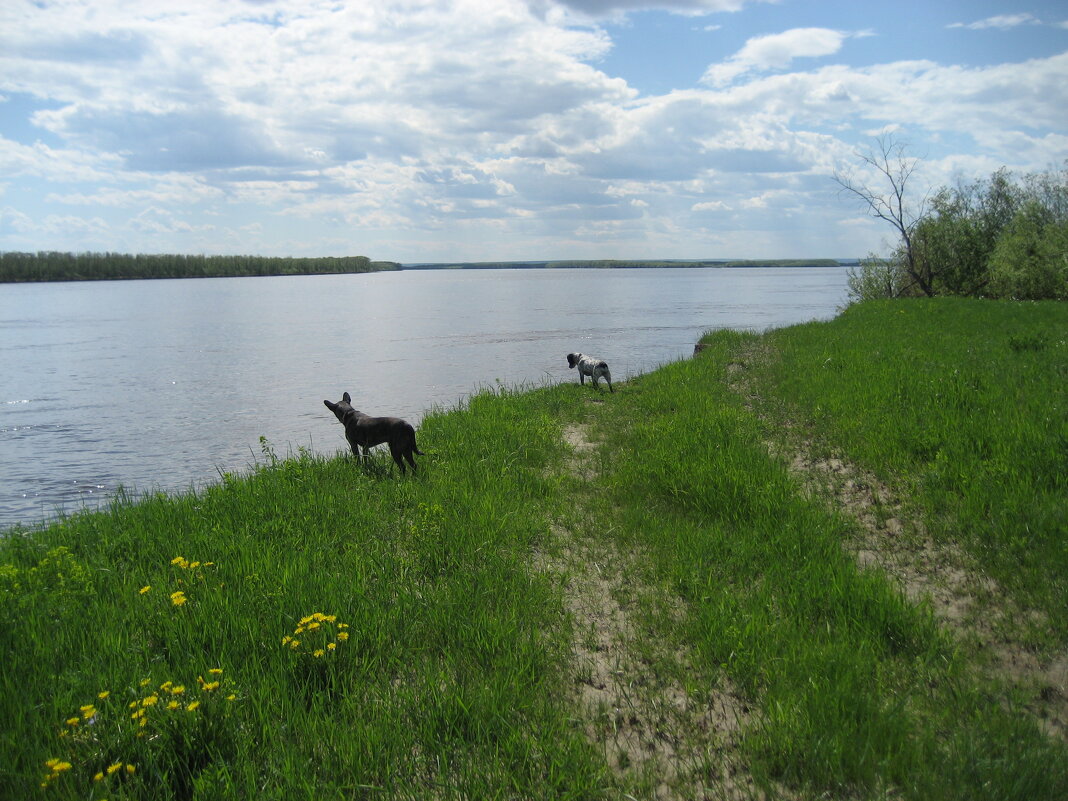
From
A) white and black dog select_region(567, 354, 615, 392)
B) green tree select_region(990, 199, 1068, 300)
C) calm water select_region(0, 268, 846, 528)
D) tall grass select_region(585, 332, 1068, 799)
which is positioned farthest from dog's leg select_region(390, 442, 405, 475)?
green tree select_region(990, 199, 1068, 300)

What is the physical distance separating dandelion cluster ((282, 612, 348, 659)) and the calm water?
7.40 metres

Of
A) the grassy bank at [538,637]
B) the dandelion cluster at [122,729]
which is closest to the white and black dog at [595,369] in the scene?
the grassy bank at [538,637]

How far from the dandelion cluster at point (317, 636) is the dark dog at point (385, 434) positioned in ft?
15.9

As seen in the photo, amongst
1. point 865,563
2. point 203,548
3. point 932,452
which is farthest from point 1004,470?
point 203,548

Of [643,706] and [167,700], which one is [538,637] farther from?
[167,700]

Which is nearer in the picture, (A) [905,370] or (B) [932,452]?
(B) [932,452]

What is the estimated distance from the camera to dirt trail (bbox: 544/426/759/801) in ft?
12.8

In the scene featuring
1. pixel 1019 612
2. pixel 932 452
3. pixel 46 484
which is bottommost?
pixel 46 484

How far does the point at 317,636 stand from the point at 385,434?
534cm

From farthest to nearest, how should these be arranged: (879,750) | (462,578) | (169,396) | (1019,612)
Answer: (169,396) → (462,578) → (1019,612) → (879,750)

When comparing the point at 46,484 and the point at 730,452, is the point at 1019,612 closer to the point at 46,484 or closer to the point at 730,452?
the point at 730,452

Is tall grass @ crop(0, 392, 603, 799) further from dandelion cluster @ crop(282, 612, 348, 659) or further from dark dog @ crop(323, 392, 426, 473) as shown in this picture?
dark dog @ crop(323, 392, 426, 473)

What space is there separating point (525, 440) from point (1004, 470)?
6752 millimetres

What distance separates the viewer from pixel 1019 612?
17.5 ft
